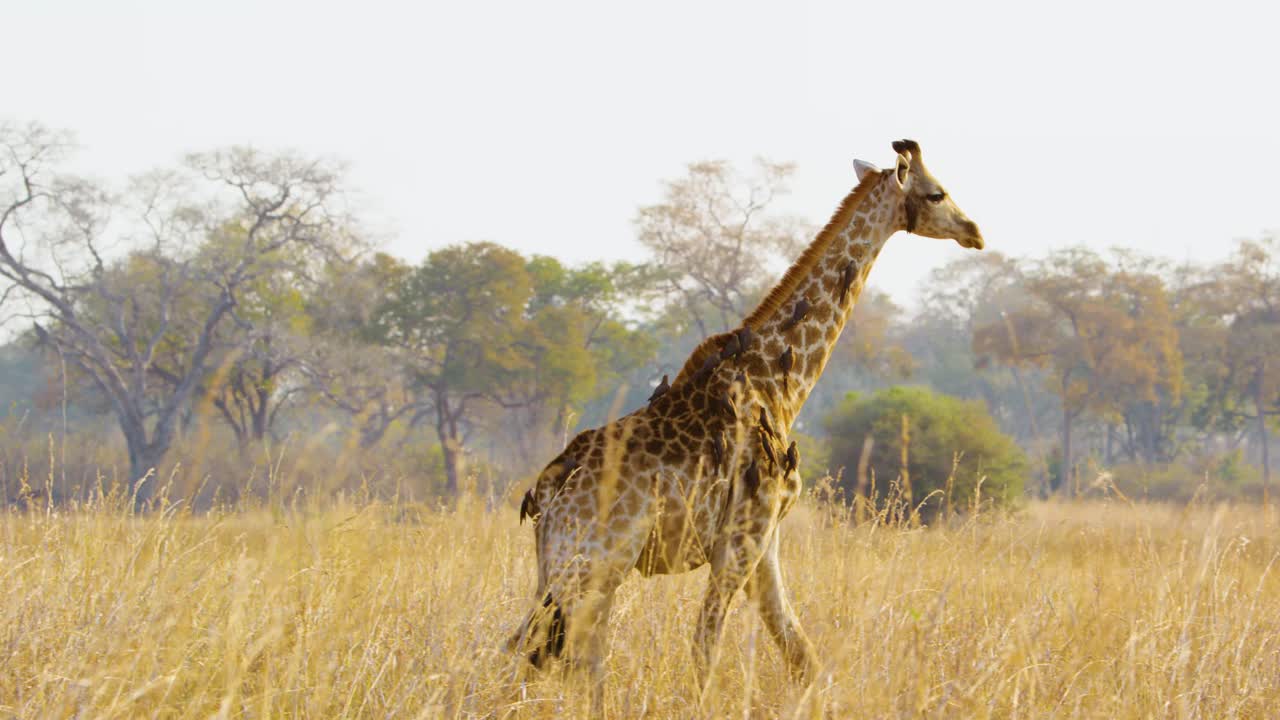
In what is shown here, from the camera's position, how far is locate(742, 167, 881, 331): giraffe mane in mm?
4535

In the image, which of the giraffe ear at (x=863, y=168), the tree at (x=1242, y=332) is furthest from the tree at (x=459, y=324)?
the giraffe ear at (x=863, y=168)

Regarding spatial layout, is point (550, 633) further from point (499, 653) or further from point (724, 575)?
point (724, 575)

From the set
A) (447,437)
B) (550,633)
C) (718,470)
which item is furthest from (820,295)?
(447,437)

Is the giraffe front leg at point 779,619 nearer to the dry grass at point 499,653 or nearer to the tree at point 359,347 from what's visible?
the dry grass at point 499,653

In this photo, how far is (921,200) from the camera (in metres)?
4.73

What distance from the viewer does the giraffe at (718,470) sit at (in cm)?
383

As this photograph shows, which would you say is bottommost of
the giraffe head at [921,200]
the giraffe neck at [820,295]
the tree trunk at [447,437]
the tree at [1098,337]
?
the tree trunk at [447,437]

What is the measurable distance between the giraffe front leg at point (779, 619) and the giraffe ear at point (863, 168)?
1.60 m

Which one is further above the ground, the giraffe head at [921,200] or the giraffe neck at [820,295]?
the giraffe head at [921,200]

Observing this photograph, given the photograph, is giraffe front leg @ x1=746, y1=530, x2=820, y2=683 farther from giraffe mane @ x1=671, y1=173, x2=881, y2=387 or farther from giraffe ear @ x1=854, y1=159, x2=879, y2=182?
giraffe ear @ x1=854, y1=159, x2=879, y2=182

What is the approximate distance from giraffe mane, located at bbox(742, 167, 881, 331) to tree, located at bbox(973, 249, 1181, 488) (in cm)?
2987

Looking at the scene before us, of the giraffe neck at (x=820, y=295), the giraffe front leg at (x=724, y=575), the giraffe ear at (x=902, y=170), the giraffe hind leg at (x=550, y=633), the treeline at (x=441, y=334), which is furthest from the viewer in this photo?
the treeline at (x=441, y=334)

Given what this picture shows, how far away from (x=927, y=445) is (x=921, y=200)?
1330cm

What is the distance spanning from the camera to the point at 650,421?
412 cm
